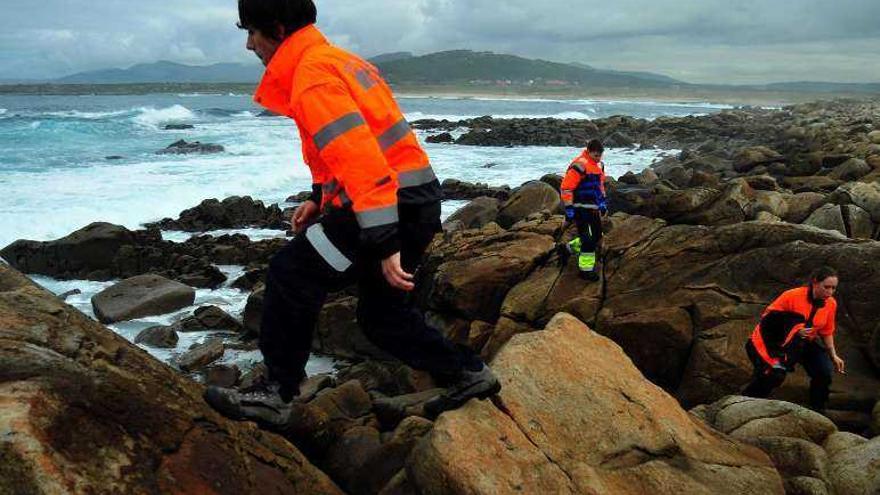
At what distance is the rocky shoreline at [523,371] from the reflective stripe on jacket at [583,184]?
64cm

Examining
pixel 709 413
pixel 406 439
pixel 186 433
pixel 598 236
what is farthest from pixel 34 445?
pixel 598 236

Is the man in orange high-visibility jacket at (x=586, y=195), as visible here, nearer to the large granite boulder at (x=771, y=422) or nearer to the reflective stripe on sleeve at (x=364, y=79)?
the large granite boulder at (x=771, y=422)

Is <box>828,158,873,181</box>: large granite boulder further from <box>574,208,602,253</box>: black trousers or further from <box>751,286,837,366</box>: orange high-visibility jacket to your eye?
<box>751,286,837,366</box>: orange high-visibility jacket

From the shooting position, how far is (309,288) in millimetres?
3039

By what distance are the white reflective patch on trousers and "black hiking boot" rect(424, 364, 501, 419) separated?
994 millimetres

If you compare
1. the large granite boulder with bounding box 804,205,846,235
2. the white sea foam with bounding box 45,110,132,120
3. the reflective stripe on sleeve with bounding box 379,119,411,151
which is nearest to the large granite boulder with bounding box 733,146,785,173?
the large granite boulder with bounding box 804,205,846,235

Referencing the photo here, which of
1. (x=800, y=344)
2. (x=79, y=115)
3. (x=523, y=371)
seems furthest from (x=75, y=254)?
(x=79, y=115)

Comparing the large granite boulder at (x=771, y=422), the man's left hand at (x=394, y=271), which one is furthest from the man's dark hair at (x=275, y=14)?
the large granite boulder at (x=771, y=422)

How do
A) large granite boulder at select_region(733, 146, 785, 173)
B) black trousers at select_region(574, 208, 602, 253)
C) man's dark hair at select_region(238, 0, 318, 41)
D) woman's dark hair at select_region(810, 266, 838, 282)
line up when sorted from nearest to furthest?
man's dark hair at select_region(238, 0, 318, 41)
woman's dark hair at select_region(810, 266, 838, 282)
black trousers at select_region(574, 208, 602, 253)
large granite boulder at select_region(733, 146, 785, 173)

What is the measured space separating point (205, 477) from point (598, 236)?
6639mm

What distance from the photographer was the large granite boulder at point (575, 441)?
10.5 ft

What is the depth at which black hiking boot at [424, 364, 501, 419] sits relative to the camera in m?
3.51

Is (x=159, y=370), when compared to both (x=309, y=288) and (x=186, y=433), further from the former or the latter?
(x=309, y=288)

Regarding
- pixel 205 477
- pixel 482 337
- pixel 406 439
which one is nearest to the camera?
pixel 205 477
